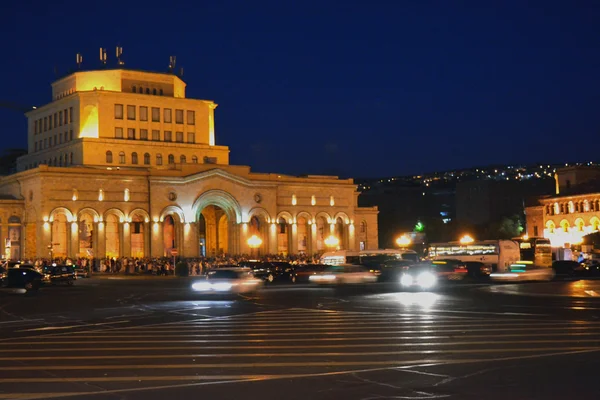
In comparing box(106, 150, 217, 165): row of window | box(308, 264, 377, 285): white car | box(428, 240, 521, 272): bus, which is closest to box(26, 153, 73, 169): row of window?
box(106, 150, 217, 165): row of window

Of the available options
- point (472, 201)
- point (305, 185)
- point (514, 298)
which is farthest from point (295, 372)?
point (472, 201)

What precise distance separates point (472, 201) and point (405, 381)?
145 metres

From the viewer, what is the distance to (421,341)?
17.3m

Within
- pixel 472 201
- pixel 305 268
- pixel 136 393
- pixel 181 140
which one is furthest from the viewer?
pixel 472 201

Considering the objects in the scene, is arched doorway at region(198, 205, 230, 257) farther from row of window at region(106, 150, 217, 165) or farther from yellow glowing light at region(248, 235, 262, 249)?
yellow glowing light at region(248, 235, 262, 249)

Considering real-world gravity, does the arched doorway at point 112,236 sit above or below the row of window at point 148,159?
below

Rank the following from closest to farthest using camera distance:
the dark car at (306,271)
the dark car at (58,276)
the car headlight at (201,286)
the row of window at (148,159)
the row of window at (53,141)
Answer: the car headlight at (201,286) < the dark car at (58,276) < the dark car at (306,271) < the row of window at (148,159) < the row of window at (53,141)

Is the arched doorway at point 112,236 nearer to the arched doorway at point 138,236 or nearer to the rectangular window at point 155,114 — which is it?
the arched doorway at point 138,236

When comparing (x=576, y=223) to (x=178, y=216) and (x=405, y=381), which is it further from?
(x=405, y=381)

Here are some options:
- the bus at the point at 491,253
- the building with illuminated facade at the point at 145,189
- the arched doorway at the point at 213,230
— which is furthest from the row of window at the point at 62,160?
the bus at the point at 491,253

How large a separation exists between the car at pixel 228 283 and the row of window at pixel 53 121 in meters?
51.4

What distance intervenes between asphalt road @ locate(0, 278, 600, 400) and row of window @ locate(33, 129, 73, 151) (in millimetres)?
58398

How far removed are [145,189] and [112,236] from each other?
203 inches

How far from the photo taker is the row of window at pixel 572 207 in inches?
3971
